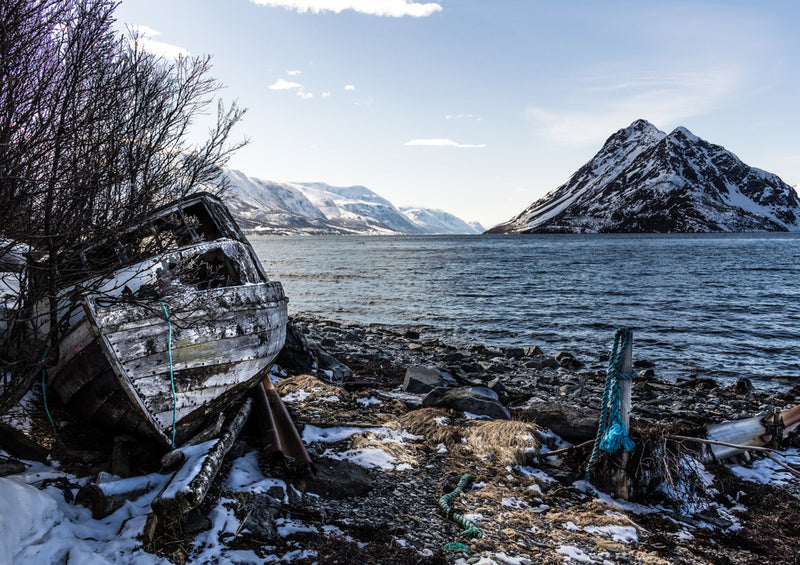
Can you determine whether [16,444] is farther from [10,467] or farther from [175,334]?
[175,334]

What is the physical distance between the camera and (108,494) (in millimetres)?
4863

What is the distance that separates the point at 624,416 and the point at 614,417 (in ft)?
0.45

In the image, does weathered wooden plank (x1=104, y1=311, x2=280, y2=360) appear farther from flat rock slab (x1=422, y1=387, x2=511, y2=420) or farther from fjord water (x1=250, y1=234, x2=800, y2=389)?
fjord water (x1=250, y1=234, x2=800, y2=389)

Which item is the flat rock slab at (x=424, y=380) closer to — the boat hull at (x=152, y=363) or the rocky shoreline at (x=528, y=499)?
the rocky shoreline at (x=528, y=499)

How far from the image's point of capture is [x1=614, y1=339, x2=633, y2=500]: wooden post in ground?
21.2 feet

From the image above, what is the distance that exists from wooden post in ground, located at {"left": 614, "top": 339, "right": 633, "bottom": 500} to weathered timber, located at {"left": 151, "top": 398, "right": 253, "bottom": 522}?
5.37 m

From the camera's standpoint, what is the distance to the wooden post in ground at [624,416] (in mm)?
6457

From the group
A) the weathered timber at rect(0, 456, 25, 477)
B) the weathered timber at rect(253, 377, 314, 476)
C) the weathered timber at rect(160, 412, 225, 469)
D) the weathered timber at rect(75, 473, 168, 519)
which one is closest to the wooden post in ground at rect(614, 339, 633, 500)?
the weathered timber at rect(253, 377, 314, 476)

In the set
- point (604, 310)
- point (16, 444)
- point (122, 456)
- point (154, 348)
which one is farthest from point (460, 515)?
point (604, 310)

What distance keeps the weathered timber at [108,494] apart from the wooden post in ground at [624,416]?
6.09 m

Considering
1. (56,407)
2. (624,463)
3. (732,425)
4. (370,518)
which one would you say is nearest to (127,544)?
(370,518)

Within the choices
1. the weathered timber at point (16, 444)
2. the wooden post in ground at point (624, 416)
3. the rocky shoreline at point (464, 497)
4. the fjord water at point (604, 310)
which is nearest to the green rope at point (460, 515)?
the rocky shoreline at point (464, 497)

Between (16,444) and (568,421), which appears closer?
(16,444)

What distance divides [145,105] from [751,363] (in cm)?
1937
